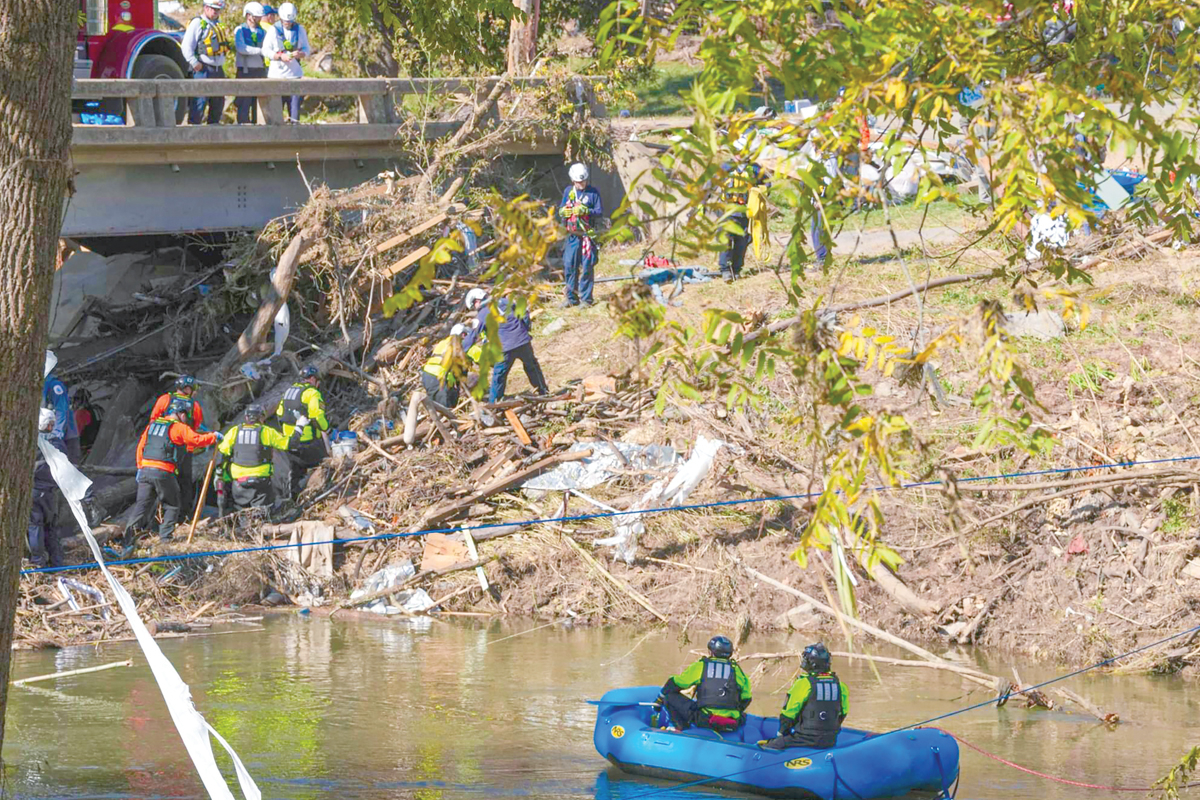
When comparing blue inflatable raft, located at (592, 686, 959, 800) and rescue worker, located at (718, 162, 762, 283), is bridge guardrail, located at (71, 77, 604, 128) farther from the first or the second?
rescue worker, located at (718, 162, 762, 283)

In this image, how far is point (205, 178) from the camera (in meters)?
17.0

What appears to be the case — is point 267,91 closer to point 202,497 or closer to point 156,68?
point 156,68

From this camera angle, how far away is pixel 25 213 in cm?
537

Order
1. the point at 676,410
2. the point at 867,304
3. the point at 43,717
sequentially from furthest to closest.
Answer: the point at 867,304 → the point at 676,410 → the point at 43,717

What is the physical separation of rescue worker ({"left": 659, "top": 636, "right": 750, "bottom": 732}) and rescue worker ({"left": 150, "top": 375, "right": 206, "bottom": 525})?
7.25 m

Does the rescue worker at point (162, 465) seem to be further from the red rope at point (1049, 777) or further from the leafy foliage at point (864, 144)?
the leafy foliage at point (864, 144)

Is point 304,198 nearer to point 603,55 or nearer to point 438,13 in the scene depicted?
point 438,13

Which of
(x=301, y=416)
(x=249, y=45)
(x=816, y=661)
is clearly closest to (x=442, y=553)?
(x=301, y=416)

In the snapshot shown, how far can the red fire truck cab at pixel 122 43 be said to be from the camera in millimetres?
15594

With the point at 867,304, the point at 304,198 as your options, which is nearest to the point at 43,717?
the point at 304,198

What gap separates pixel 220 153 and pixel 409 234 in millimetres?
2512

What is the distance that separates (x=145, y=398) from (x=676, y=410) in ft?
23.9

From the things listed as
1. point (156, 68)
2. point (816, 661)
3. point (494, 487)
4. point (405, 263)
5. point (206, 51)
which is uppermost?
point (206, 51)

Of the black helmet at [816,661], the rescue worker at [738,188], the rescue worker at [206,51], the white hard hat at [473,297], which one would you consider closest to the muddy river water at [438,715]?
the black helmet at [816,661]
